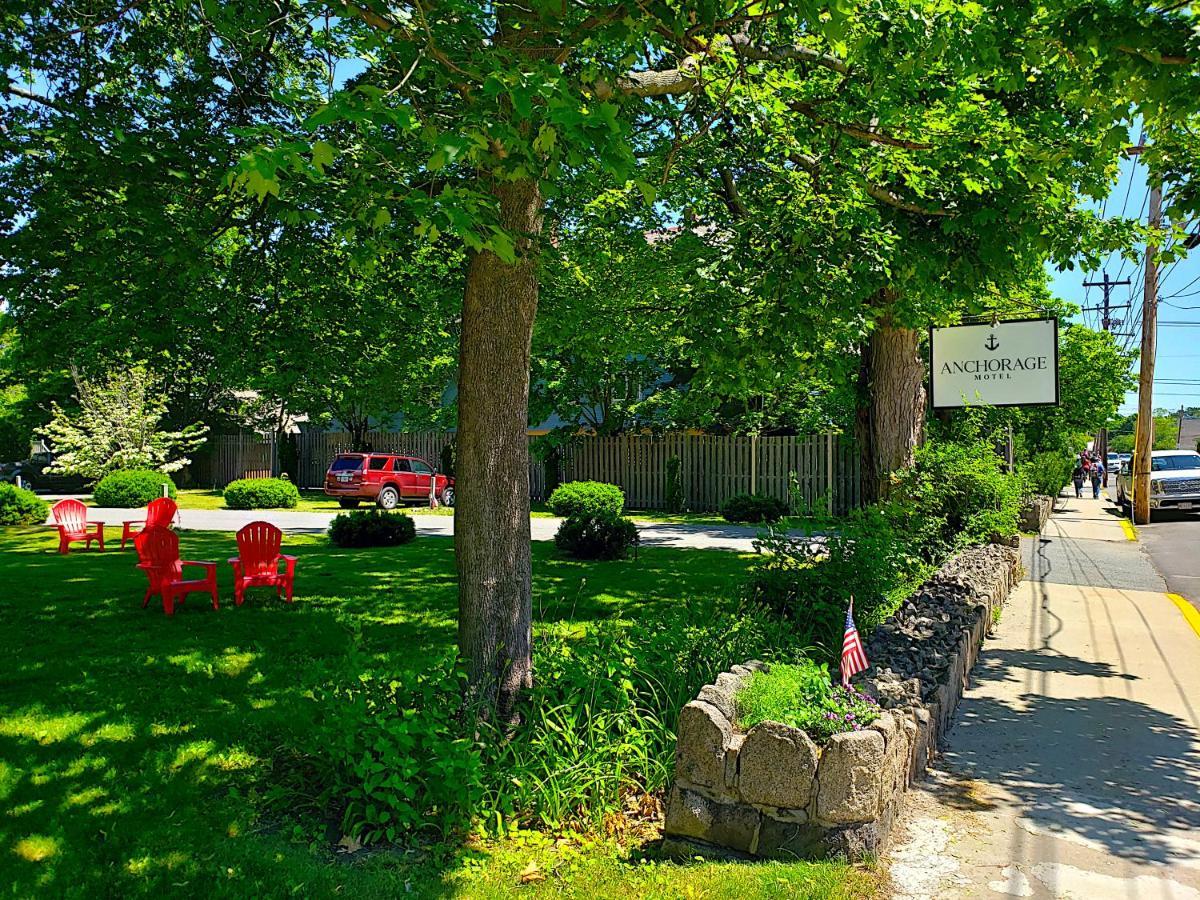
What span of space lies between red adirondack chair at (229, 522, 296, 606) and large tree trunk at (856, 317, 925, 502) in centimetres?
757

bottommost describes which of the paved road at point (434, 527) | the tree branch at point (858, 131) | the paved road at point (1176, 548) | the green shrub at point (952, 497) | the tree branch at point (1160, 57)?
the paved road at point (1176, 548)

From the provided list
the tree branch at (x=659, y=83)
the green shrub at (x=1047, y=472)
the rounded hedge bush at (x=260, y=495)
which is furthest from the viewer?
the green shrub at (x=1047, y=472)

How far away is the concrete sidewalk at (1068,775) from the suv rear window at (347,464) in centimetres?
1992

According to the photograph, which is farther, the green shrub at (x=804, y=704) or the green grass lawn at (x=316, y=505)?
the green grass lawn at (x=316, y=505)

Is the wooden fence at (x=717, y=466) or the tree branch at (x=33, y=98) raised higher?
the tree branch at (x=33, y=98)

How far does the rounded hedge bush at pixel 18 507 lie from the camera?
58.8 ft

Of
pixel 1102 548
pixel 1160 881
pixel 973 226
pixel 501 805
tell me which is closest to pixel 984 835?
pixel 1160 881

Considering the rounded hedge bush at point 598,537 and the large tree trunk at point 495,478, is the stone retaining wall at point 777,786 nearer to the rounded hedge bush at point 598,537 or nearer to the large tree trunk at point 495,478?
the large tree trunk at point 495,478

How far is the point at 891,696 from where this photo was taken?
4496 mm

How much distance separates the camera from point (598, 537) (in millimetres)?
13477

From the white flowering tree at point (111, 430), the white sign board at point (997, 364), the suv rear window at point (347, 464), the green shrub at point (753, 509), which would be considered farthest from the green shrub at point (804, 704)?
the suv rear window at point (347, 464)

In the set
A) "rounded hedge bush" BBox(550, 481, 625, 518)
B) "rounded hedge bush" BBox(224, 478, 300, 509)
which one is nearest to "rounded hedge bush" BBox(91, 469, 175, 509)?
"rounded hedge bush" BBox(224, 478, 300, 509)

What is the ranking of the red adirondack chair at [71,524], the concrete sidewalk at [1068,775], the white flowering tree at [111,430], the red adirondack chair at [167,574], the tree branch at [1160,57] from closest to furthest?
the concrete sidewalk at [1068,775]
the tree branch at [1160,57]
the red adirondack chair at [167,574]
the red adirondack chair at [71,524]
the white flowering tree at [111,430]

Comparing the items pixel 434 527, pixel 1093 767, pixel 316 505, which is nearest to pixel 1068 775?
pixel 1093 767
